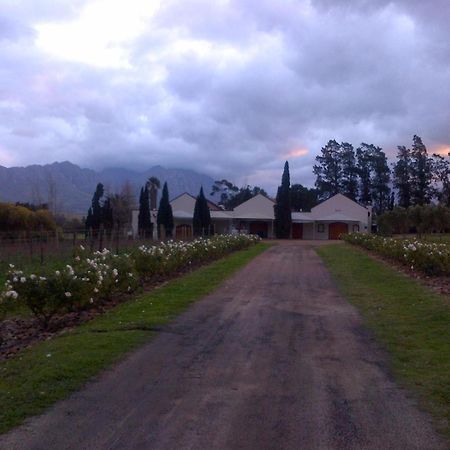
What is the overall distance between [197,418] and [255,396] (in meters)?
0.91

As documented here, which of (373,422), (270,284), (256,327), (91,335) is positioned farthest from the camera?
(270,284)

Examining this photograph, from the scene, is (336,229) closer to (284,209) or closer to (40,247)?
(284,209)

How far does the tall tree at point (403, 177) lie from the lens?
308ft

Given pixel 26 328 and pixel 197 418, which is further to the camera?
pixel 26 328

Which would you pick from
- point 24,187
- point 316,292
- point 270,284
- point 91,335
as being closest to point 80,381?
point 91,335

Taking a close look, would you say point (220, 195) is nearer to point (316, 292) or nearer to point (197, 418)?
point (316, 292)

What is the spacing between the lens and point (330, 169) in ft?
345

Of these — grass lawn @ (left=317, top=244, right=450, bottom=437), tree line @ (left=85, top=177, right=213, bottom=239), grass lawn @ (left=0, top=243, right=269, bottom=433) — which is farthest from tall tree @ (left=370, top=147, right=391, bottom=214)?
grass lawn @ (left=0, top=243, right=269, bottom=433)

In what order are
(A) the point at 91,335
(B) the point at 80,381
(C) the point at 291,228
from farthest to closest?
(C) the point at 291,228 < (A) the point at 91,335 < (B) the point at 80,381

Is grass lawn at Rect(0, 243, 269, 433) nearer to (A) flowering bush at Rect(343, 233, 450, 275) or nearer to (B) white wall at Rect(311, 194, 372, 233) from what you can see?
(A) flowering bush at Rect(343, 233, 450, 275)

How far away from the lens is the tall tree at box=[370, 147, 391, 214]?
99.4m

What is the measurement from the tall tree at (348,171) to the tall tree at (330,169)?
0.57 metres

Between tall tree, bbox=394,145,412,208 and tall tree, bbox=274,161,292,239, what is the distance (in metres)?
29.2

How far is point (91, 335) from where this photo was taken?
9844mm
